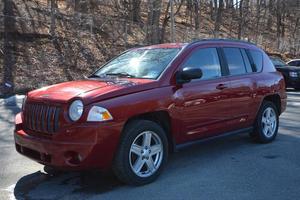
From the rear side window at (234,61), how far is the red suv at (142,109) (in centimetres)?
2

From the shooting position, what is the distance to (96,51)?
2308 centimetres

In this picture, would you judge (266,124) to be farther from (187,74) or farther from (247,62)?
(187,74)

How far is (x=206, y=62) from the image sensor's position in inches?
262

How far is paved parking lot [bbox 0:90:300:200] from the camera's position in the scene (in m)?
5.26

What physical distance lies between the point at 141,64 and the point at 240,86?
1.65 metres

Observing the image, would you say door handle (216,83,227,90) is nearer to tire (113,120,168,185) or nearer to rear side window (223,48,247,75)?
rear side window (223,48,247,75)

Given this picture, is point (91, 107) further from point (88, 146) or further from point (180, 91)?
point (180, 91)

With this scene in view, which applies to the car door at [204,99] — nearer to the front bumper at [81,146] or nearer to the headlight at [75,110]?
the front bumper at [81,146]

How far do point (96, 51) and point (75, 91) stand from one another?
1790 centimetres

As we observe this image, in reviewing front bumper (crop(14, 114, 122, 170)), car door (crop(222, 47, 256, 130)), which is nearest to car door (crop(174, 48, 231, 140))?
car door (crop(222, 47, 256, 130))

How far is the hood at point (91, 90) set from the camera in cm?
521

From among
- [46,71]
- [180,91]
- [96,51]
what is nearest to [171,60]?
[180,91]

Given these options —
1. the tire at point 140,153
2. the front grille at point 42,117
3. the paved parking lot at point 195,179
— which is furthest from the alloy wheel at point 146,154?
the front grille at point 42,117

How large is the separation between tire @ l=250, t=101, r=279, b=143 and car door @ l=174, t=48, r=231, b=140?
3.51 feet
